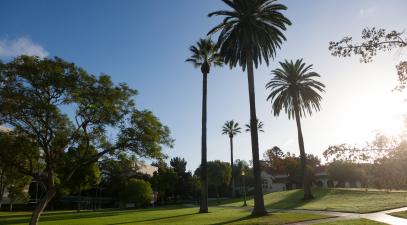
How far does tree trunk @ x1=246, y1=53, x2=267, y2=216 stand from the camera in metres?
35.9

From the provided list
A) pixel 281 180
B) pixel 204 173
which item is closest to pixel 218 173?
pixel 281 180

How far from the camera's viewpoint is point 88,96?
25.8 metres

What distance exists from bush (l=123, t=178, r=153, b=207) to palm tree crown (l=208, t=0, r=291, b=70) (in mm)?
55119

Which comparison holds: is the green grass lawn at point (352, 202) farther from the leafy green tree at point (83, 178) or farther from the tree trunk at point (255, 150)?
the leafy green tree at point (83, 178)

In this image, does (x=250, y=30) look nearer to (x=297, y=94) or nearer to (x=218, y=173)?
(x=297, y=94)

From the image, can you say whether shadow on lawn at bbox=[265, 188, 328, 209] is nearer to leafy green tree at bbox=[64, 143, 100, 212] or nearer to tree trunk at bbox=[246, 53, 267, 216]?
tree trunk at bbox=[246, 53, 267, 216]

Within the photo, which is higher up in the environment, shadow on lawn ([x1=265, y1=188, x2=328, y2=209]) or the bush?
the bush

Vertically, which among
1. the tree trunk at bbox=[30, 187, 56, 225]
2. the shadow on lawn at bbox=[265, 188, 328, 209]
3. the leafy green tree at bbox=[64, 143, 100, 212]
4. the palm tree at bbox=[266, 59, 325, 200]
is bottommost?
the shadow on lawn at bbox=[265, 188, 328, 209]

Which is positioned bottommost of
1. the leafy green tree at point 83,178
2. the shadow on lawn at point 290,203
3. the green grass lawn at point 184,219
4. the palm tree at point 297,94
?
the green grass lawn at point 184,219

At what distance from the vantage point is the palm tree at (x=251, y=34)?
125ft

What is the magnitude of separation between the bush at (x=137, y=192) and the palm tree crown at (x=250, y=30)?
5512 cm

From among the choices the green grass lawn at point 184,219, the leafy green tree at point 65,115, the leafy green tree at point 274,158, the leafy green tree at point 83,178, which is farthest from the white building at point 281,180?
the leafy green tree at point 65,115

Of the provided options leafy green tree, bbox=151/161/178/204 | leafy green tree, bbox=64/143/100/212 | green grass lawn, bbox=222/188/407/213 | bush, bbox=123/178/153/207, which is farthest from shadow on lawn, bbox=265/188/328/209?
leafy green tree, bbox=151/161/178/204

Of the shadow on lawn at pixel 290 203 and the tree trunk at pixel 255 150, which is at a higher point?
the tree trunk at pixel 255 150
